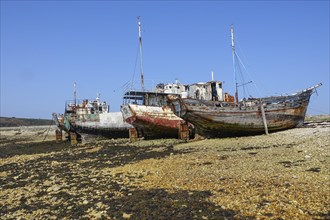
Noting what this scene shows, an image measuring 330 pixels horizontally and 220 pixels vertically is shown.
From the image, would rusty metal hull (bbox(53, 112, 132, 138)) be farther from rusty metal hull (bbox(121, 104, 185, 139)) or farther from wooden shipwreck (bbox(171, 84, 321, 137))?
wooden shipwreck (bbox(171, 84, 321, 137))

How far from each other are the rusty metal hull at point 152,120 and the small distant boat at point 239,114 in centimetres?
430

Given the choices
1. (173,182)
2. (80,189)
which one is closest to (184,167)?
(173,182)

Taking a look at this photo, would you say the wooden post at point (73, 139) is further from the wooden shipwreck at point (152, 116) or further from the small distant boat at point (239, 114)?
the small distant boat at point (239, 114)

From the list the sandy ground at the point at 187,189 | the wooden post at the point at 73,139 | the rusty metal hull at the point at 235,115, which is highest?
the rusty metal hull at the point at 235,115

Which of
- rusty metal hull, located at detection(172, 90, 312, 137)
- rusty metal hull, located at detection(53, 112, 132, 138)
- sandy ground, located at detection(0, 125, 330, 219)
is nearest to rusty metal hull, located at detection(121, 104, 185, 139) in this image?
rusty metal hull, located at detection(53, 112, 132, 138)

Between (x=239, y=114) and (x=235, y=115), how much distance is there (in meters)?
0.32

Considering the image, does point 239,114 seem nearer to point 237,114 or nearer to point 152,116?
point 237,114

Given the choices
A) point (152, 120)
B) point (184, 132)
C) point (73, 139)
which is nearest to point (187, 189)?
point (184, 132)

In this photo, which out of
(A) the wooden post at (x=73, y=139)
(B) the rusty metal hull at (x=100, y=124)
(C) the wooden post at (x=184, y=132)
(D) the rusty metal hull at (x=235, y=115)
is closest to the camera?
(D) the rusty metal hull at (x=235, y=115)

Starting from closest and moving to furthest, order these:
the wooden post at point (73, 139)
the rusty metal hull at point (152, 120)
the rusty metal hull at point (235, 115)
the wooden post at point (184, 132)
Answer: the rusty metal hull at point (235, 115) < the wooden post at point (184, 132) < the rusty metal hull at point (152, 120) < the wooden post at point (73, 139)

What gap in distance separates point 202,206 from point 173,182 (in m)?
2.70

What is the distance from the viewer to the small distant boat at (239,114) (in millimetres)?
24031

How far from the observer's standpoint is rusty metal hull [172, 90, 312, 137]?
24.0 metres

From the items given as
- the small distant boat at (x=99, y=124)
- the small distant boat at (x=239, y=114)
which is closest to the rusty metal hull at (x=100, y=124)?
the small distant boat at (x=99, y=124)
